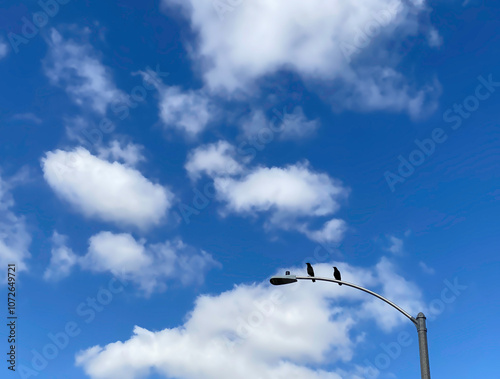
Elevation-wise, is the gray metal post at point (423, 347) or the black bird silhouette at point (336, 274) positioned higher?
the black bird silhouette at point (336, 274)

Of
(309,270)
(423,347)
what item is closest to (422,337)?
(423,347)

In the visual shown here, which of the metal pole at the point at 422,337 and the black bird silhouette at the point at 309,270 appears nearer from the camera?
A: the metal pole at the point at 422,337

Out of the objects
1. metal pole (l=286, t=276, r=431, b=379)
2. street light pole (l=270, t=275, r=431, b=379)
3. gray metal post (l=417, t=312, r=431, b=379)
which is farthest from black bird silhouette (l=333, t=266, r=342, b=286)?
gray metal post (l=417, t=312, r=431, b=379)

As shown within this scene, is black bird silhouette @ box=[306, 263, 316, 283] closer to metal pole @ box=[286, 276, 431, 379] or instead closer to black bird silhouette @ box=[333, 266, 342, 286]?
black bird silhouette @ box=[333, 266, 342, 286]

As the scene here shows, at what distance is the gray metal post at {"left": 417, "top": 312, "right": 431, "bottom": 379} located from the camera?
12211 mm

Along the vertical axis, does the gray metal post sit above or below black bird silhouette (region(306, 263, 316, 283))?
below

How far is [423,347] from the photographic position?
1244cm

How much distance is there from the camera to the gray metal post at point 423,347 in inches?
481

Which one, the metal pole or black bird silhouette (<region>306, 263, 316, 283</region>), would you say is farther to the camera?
black bird silhouette (<region>306, 263, 316, 283</region>)

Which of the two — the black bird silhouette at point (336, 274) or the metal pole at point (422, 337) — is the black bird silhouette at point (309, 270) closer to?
the black bird silhouette at point (336, 274)

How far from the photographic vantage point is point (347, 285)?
13891mm

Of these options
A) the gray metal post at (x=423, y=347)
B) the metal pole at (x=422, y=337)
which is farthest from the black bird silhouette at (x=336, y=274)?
the gray metal post at (x=423, y=347)

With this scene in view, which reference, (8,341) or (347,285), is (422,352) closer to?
(347,285)

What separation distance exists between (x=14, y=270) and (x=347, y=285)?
72.3 feet
